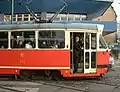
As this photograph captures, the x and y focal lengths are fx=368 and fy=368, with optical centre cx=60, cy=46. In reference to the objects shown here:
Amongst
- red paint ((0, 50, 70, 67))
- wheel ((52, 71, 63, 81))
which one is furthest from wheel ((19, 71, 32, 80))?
wheel ((52, 71, 63, 81))

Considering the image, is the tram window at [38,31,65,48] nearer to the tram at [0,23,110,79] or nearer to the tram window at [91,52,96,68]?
the tram at [0,23,110,79]

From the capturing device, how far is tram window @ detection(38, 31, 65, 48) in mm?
16141

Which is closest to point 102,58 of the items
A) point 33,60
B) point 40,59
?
point 40,59

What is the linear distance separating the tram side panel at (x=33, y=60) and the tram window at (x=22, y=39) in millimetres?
305

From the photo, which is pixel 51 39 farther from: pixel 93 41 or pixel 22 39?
pixel 93 41

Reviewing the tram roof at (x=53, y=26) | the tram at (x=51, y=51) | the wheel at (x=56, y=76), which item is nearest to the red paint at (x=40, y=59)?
the tram at (x=51, y=51)

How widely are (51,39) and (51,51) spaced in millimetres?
538

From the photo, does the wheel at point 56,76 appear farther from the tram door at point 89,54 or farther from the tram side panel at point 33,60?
the tram door at point 89,54

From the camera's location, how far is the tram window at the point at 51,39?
16.1 m

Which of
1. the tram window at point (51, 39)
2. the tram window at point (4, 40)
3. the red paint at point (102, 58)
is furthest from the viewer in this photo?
the tram window at point (4, 40)

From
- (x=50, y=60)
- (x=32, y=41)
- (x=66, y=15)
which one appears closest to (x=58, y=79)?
(x=50, y=60)

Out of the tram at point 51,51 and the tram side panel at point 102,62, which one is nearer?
the tram at point 51,51

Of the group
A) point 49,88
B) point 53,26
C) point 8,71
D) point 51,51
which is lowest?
point 49,88

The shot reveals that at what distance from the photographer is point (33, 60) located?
16.2 m
